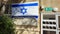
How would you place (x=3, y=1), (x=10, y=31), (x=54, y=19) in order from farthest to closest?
(x=3, y=1), (x=54, y=19), (x=10, y=31)

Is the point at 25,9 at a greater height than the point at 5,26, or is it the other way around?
the point at 25,9

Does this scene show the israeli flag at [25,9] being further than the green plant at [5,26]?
Yes

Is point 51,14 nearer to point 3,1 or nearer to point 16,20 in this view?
point 16,20

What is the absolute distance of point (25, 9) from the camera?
28.2ft

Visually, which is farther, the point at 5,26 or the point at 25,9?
the point at 25,9

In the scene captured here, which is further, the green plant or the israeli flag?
the israeli flag

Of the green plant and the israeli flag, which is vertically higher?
the israeli flag

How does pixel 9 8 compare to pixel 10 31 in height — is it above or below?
above

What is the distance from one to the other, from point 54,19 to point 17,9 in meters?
1.79

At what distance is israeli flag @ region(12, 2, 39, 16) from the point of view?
27.7 feet

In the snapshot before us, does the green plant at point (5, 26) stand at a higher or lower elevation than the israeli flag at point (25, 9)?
lower

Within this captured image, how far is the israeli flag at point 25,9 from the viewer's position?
8430 millimetres

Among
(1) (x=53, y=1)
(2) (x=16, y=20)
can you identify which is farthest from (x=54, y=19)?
(2) (x=16, y=20)

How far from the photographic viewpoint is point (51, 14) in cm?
827
